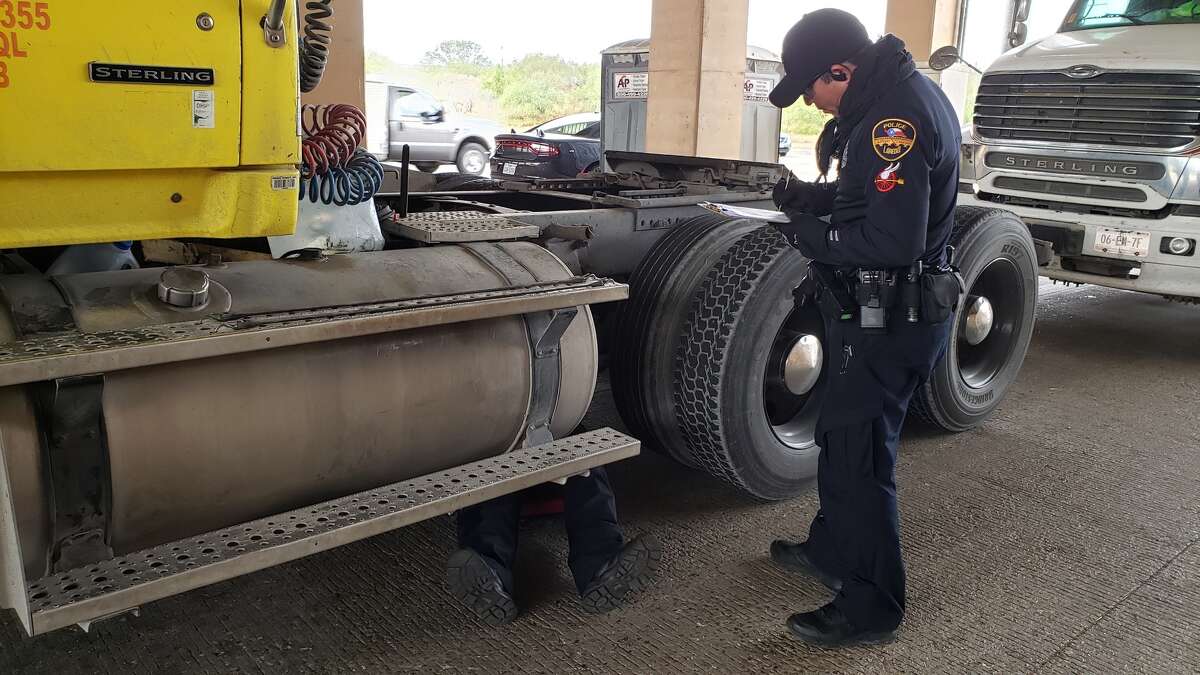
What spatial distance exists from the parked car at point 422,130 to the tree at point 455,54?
26732mm

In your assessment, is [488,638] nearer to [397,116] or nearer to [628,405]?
[628,405]

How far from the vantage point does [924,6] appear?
1295cm

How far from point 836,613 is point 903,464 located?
155cm

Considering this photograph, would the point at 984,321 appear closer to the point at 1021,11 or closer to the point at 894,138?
the point at 894,138

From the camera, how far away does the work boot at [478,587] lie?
277 centimetres

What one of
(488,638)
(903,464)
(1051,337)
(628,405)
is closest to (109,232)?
(488,638)

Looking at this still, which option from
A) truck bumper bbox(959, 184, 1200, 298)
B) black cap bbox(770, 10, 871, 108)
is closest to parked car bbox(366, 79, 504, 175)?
truck bumper bbox(959, 184, 1200, 298)

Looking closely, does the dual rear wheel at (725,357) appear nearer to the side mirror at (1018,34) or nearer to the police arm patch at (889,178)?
the police arm patch at (889,178)

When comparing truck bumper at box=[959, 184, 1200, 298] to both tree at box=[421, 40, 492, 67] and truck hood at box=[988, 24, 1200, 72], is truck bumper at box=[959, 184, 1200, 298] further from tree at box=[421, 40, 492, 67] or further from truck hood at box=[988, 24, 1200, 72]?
tree at box=[421, 40, 492, 67]

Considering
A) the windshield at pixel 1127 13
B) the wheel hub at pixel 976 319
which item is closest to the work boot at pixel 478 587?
the wheel hub at pixel 976 319

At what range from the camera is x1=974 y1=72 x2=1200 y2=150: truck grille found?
559 centimetres

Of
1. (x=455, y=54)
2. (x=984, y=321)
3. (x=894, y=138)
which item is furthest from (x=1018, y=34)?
(x=455, y=54)

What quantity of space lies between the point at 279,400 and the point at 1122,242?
533 cm

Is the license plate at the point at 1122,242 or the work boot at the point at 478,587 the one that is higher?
the license plate at the point at 1122,242
